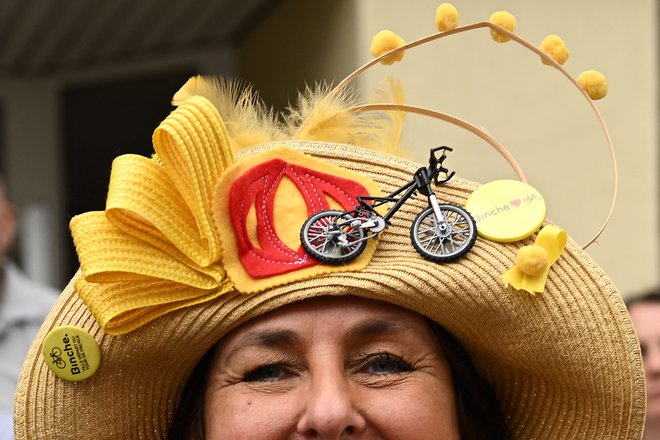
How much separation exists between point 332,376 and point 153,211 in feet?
1.34

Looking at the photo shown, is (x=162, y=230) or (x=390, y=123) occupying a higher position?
(x=390, y=123)

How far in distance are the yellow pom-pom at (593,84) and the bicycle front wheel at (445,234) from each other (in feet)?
1.20

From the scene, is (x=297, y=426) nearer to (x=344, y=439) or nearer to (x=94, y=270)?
(x=344, y=439)

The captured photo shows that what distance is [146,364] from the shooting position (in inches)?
81.3

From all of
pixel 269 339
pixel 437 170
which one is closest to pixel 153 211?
pixel 269 339

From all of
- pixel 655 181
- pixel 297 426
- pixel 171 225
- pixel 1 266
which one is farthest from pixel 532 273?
pixel 655 181

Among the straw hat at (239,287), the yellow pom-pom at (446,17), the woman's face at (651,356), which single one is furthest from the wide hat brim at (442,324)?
the woman's face at (651,356)

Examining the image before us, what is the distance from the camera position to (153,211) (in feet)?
6.29

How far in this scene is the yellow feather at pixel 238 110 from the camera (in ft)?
7.10

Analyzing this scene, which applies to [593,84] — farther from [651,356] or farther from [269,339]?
[651,356]

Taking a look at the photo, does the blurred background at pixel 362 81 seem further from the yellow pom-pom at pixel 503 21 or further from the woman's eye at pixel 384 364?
the woman's eye at pixel 384 364

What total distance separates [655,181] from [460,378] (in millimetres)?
3887

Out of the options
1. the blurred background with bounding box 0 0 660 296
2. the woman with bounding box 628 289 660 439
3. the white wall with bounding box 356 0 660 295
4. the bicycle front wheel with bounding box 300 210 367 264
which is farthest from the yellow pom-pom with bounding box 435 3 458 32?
the white wall with bounding box 356 0 660 295

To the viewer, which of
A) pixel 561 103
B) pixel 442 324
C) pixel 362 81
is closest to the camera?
pixel 442 324
